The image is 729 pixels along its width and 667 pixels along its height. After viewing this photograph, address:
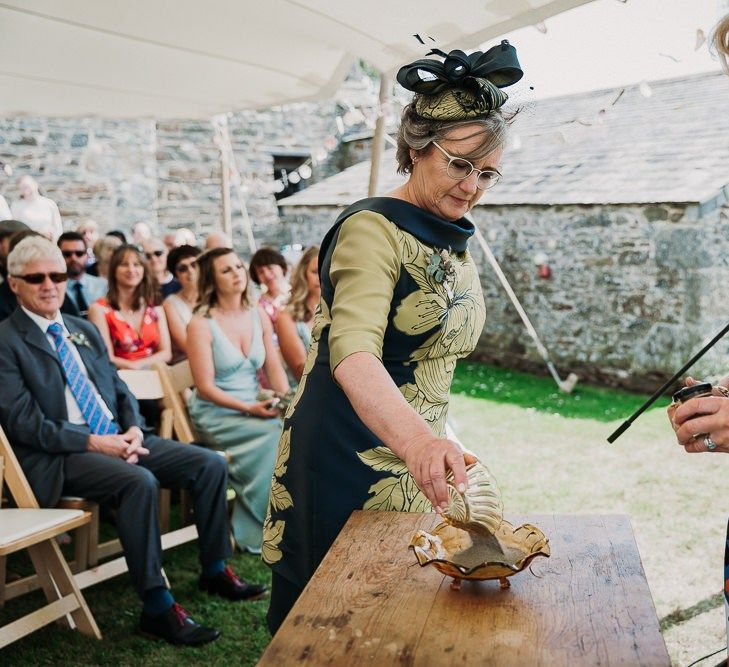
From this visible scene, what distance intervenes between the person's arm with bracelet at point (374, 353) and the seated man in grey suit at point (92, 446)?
2.37 meters

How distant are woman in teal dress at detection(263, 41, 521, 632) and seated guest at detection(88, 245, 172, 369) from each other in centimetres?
408

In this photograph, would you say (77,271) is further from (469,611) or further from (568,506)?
(469,611)

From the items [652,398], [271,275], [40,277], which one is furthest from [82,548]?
[652,398]

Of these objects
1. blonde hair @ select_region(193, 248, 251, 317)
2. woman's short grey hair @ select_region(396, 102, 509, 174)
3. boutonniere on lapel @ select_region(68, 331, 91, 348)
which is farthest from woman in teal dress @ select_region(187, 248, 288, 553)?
woman's short grey hair @ select_region(396, 102, 509, 174)

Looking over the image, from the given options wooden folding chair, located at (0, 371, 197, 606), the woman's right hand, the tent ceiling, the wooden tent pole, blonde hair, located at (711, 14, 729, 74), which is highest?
the tent ceiling

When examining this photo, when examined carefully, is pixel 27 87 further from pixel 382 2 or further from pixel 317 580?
pixel 317 580

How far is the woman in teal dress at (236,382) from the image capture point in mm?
4926

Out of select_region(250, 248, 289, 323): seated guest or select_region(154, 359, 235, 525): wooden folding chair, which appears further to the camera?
select_region(250, 248, 289, 323): seated guest

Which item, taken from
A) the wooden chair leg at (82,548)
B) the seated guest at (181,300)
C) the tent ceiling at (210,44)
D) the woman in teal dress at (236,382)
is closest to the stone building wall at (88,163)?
the tent ceiling at (210,44)

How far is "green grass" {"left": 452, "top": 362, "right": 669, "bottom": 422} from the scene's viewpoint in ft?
29.9

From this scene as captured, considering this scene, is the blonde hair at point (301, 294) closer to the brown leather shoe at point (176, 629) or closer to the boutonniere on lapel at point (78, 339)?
the boutonniere on lapel at point (78, 339)

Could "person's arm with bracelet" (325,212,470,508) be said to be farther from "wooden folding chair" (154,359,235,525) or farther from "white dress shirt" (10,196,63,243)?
"white dress shirt" (10,196,63,243)

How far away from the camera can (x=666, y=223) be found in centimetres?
980

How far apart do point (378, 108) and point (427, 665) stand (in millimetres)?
3971
